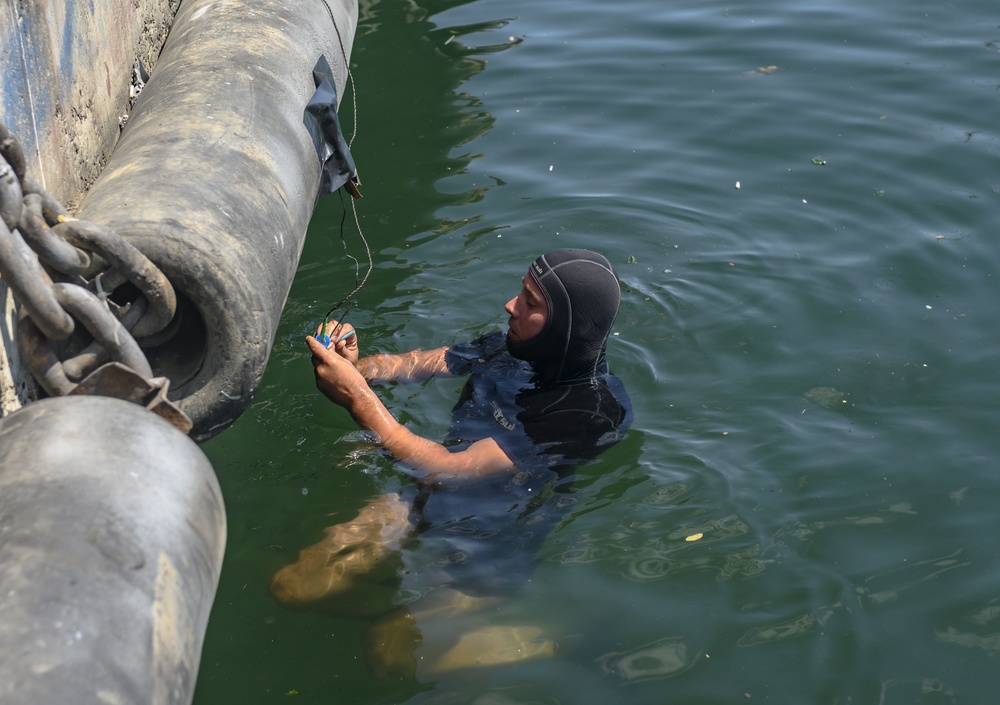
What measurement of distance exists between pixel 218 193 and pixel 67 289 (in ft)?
2.84

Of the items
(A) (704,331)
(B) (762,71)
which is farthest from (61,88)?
(B) (762,71)

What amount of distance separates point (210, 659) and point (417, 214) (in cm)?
375

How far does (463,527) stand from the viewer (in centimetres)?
464

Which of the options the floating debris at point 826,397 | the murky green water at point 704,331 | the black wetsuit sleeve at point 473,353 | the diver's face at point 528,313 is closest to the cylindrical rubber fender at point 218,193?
the diver's face at point 528,313

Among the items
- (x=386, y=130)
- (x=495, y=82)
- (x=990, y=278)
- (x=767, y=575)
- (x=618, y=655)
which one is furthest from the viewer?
(x=495, y=82)

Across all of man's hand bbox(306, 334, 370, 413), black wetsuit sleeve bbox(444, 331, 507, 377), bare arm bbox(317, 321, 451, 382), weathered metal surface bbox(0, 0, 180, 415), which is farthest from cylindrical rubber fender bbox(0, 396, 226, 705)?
black wetsuit sleeve bbox(444, 331, 507, 377)

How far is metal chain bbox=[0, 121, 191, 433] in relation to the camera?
2.49 metres

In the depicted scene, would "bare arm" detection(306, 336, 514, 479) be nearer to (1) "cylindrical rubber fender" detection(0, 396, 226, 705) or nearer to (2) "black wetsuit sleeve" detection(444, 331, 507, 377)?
(2) "black wetsuit sleeve" detection(444, 331, 507, 377)

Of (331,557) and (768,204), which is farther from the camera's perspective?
(768,204)

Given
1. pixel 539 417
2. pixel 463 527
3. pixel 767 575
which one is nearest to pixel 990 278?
pixel 767 575

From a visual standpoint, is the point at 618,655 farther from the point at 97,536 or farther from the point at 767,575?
the point at 97,536

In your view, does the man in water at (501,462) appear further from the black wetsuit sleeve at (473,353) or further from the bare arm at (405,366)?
the bare arm at (405,366)

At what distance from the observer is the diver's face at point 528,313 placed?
4598 mm

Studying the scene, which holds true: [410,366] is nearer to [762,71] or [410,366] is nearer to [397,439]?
[397,439]
